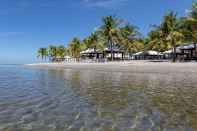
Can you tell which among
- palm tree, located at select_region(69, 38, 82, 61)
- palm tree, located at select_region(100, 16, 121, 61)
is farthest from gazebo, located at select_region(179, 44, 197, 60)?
palm tree, located at select_region(69, 38, 82, 61)

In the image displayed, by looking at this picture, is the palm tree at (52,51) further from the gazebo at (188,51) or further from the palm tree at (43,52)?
the gazebo at (188,51)

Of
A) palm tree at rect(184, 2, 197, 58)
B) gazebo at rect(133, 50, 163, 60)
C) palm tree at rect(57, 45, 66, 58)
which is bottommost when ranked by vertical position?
gazebo at rect(133, 50, 163, 60)

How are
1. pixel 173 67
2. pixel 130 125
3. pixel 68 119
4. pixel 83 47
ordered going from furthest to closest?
pixel 83 47, pixel 173 67, pixel 68 119, pixel 130 125

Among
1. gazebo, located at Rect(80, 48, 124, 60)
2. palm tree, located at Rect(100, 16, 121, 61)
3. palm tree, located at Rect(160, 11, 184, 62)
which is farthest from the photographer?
gazebo, located at Rect(80, 48, 124, 60)

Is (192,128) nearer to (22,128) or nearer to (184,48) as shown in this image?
(22,128)

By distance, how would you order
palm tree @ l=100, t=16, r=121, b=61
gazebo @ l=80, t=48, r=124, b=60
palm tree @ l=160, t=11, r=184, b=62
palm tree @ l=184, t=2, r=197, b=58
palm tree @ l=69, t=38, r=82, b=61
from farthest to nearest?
palm tree @ l=69, t=38, r=82, b=61 < gazebo @ l=80, t=48, r=124, b=60 < palm tree @ l=100, t=16, r=121, b=61 < palm tree @ l=160, t=11, r=184, b=62 < palm tree @ l=184, t=2, r=197, b=58

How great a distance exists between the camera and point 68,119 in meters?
7.76

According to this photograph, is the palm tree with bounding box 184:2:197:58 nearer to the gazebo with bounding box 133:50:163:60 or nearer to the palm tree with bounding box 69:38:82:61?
the gazebo with bounding box 133:50:163:60

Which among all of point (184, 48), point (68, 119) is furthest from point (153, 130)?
point (184, 48)

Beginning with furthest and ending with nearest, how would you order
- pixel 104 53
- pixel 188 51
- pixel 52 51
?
pixel 52 51 → pixel 104 53 → pixel 188 51

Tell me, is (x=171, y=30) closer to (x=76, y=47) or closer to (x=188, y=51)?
(x=188, y=51)

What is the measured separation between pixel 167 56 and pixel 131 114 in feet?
189

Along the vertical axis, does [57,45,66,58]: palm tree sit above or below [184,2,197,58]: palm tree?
below

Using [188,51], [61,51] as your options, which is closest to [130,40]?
[188,51]
